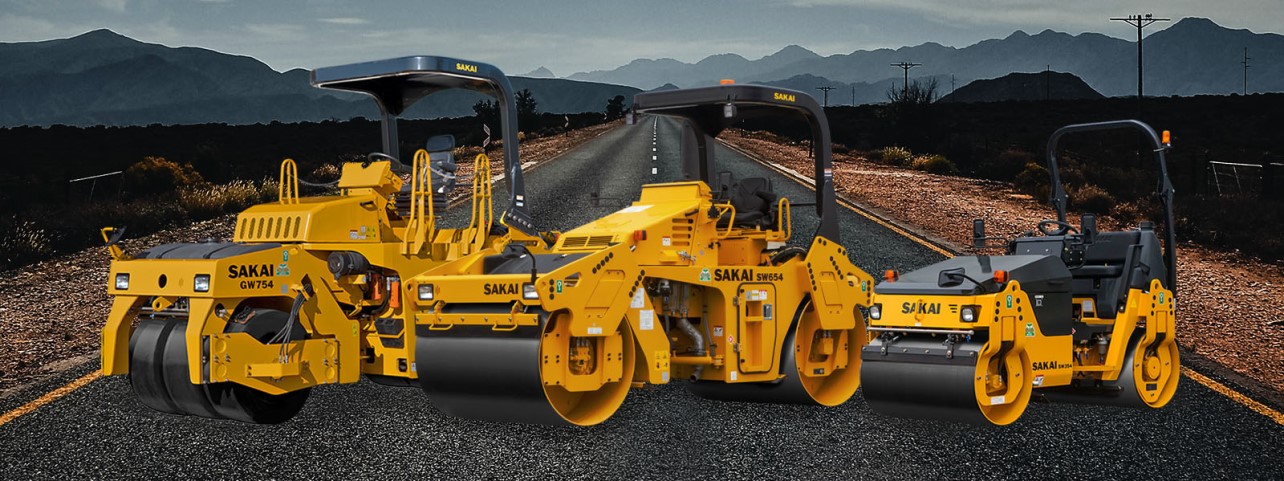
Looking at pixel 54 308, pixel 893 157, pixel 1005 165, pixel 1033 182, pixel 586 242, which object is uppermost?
pixel 893 157

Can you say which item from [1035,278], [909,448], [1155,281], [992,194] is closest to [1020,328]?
[1035,278]

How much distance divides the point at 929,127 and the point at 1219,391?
42730 mm

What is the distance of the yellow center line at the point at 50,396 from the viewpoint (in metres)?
8.64

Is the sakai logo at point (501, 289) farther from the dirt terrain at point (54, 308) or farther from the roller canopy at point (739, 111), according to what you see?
the dirt terrain at point (54, 308)

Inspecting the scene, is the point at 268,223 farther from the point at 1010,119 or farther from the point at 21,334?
the point at 1010,119

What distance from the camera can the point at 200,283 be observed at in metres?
7.43

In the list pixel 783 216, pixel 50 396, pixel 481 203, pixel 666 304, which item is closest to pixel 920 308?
pixel 666 304

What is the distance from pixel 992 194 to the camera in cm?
2650

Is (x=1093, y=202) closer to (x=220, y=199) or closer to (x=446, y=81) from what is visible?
(x=220, y=199)

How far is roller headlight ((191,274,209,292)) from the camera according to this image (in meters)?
7.40

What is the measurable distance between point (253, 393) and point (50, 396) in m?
2.46

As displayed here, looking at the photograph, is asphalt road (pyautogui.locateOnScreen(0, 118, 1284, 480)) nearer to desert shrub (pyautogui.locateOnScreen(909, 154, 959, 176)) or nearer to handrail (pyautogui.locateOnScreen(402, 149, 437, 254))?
handrail (pyautogui.locateOnScreen(402, 149, 437, 254))

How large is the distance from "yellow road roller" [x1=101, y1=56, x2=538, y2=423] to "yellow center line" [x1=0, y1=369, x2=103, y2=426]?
4.60 ft

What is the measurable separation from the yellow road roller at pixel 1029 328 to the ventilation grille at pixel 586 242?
67.8 inches
